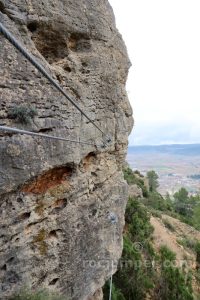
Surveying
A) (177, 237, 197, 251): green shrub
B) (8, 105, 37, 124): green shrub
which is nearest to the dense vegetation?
(177, 237, 197, 251): green shrub

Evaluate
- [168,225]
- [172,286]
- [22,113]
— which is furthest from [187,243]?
[22,113]

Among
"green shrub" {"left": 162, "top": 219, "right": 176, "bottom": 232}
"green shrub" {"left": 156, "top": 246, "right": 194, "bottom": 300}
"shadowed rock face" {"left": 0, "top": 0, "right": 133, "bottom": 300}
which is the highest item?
"shadowed rock face" {"left": 0, "top": 0, "right": 133, "bottom": 300}

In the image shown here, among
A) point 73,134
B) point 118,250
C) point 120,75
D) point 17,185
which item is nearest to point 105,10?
point 120,75

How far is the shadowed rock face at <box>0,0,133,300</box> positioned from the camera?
6559 mm

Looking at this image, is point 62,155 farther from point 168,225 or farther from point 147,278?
point 168,225

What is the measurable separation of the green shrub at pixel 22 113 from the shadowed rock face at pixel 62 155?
94mm

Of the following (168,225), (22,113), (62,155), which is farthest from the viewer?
(168,225)

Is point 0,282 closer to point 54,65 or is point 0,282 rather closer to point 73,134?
point 73,134

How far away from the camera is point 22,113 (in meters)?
6.49

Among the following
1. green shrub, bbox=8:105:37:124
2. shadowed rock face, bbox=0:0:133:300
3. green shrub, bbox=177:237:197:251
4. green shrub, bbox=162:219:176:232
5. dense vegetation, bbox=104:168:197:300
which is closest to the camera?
green shrub, bbox=8:105:37:124

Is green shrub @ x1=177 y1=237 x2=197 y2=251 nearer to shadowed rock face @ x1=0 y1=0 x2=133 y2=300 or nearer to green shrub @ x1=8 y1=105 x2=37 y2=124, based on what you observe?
shadowed rock face @ x1=0 y1=0 x2=133 y2=300

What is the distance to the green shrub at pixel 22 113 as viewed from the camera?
6.40 metres

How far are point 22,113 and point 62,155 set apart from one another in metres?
1.62

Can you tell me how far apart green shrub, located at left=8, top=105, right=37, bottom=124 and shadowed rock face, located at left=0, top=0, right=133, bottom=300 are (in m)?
0.09
